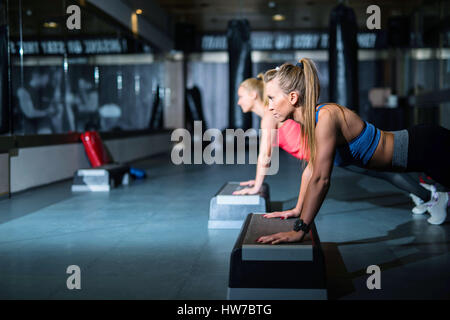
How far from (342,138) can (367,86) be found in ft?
41.2

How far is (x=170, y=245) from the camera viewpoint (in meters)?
2.92

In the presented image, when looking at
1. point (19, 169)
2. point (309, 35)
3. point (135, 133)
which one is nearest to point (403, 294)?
point (19, 169)

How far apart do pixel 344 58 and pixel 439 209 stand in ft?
12.0

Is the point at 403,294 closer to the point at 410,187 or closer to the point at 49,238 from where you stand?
the point at 410,187

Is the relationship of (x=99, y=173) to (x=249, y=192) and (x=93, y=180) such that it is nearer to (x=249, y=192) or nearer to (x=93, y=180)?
(x=93, y=180)

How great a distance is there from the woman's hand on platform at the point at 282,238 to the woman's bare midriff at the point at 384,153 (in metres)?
0.48

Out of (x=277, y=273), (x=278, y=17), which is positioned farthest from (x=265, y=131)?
(x=278, y=17)

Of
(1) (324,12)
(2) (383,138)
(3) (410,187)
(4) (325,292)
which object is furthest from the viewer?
(1) (324,12)

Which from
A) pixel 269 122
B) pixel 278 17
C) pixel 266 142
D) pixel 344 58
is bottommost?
pixel 266 142

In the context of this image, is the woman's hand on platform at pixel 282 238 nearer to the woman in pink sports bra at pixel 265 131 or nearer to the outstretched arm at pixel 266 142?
the woman in pink sports bra at pixel 265 131

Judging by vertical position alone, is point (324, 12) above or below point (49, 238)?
above

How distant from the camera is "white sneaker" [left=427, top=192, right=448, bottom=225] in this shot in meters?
3.41

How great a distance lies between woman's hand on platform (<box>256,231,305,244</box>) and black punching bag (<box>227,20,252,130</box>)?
631 cm

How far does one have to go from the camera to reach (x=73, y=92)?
679cm
